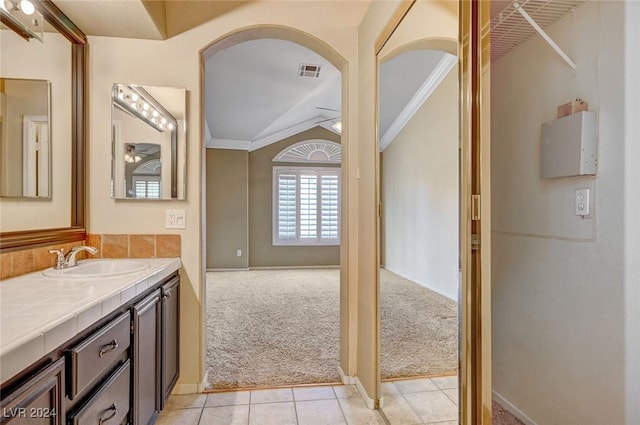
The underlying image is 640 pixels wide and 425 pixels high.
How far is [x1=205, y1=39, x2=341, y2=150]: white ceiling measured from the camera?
3.48 metres

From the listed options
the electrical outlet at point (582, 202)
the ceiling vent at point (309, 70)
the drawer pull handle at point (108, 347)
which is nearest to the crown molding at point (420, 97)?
the electrical outlet at point (582, 202)

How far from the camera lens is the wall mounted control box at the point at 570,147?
100cm

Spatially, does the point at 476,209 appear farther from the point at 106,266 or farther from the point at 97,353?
the point at 106,266

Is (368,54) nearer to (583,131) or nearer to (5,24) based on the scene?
(583,131)

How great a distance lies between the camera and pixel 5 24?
5.04 ft

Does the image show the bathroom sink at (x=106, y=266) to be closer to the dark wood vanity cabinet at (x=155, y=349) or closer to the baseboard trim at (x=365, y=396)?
the dark wood vanity cabinet at (x=155, y=349)

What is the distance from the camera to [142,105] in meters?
2.13

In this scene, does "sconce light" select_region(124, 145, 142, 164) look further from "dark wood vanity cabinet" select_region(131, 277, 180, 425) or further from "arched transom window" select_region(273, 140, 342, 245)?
"arched transom window" select_region(273, 140, 342, 245)

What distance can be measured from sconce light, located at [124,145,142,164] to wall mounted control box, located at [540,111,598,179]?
216 centimetres

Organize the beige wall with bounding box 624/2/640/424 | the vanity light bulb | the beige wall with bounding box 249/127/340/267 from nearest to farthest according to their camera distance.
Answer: the beige wall with bounding box 624/2/640/424
the vanity light bulb
the beige wall with bounding box 249/127/340/267

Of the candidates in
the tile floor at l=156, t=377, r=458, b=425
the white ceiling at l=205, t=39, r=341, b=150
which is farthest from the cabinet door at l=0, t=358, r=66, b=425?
the white ceiling at l=205, t=39, r=341, b=150

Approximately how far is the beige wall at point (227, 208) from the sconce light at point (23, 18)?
4.86m

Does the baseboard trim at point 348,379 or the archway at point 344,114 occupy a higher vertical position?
the archway at point 344,114

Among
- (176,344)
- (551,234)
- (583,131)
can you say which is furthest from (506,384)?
(176,344)
